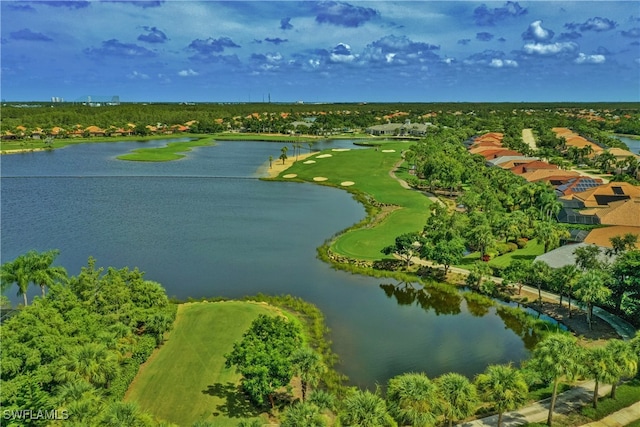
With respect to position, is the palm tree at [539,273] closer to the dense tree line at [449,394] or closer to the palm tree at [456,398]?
the dense tree line at [449,394]

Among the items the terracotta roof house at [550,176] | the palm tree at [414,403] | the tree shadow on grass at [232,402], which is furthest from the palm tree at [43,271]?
the terracotta roof house at [550,176]

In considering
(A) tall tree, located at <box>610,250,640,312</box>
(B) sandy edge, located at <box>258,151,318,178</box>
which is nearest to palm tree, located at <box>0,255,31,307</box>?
(A) tall tree, located at <box>610,250,640,312</box>


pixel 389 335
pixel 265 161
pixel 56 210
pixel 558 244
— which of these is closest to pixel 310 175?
pixel 265 161

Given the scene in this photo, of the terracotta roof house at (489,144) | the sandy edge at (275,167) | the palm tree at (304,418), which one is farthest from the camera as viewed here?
the terracotta roof house at (489,144)

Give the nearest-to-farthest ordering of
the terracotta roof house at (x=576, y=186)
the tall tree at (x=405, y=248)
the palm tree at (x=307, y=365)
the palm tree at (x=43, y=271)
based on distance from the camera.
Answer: the palm tree at (x=307, y=365)
the palm tree at (x=43, y=271)
the tall tree at (x=405, y=248)
the terracotta roof house at (x=576, y=186)

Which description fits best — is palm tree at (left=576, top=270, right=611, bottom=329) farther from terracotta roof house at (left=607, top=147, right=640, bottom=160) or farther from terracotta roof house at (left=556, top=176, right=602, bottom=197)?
terracotta roof house at (left=607, top=147, right=640, bottom=160)

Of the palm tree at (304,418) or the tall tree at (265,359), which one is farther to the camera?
the tall tree at (265,359)
